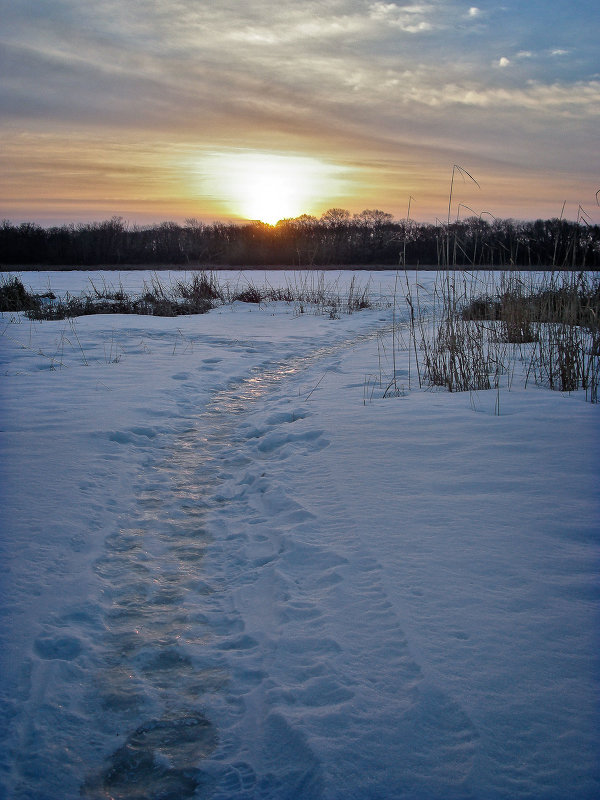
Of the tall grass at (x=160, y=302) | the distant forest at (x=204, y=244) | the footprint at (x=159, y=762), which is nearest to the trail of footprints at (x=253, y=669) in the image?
the footprint at (x=159, y=762)

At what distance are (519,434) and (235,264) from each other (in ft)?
109

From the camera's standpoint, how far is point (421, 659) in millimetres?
1690

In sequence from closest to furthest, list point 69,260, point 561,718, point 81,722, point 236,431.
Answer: point 561,718
point 81,722
point 236,431
point 69,260

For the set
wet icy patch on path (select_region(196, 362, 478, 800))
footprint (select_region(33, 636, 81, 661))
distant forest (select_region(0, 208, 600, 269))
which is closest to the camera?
wet icy patch on path (select_region(196, 362, 478, 800))

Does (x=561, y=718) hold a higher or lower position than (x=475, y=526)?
lower

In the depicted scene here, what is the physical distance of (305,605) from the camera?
2.08 meters

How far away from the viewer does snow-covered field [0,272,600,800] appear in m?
1.42

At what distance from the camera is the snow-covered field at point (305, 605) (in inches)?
55.8

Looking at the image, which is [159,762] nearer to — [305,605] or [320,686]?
[320,686]

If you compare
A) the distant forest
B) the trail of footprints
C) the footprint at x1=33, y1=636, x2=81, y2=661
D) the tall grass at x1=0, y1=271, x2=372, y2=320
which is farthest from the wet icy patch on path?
the distant forest

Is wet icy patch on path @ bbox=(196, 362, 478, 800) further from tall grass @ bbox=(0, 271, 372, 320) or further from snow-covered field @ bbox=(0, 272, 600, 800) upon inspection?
tall grass @ bbox=(0, 271, 372, 320)

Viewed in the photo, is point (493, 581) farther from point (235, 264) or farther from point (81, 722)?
point (235, 264)

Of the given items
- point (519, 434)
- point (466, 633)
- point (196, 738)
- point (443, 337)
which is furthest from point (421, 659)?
point (443, 337)

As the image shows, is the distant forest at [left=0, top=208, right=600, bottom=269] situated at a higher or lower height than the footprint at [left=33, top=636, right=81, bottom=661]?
higher
